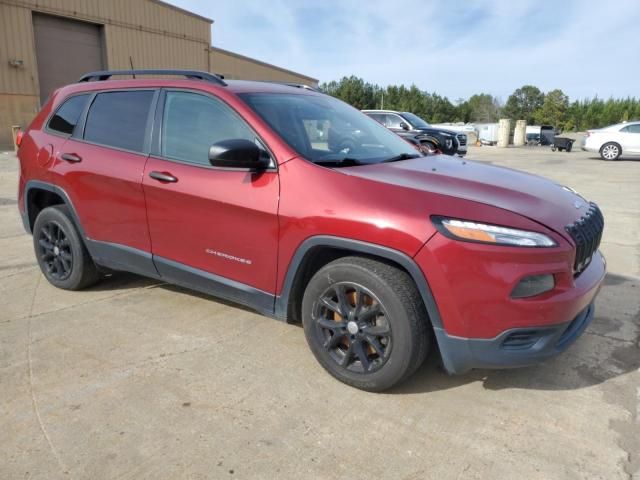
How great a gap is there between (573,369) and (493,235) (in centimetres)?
131

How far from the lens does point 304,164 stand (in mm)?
2924

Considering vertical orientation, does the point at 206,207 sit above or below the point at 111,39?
below

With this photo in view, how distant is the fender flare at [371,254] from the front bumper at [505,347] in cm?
14

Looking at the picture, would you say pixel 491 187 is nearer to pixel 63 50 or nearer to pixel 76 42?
pixel 63 50

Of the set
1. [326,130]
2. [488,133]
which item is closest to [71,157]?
[326,130]

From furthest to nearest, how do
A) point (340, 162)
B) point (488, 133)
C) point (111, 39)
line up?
point (488, 133), point (111, 39), point (340, 162)

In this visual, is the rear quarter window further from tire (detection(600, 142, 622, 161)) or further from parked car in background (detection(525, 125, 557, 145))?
parked car in background (detection(525, 125, 557, 145))

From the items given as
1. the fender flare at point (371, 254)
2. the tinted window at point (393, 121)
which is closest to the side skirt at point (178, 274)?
the fender flare at point (371, 254)

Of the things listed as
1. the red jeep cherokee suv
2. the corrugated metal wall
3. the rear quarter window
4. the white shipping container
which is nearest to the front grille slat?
the red jeep cherokee suv

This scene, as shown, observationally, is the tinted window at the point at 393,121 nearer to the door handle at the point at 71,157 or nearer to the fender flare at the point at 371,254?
the door handle at the point at 71,157

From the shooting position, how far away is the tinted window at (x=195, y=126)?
3269 mm

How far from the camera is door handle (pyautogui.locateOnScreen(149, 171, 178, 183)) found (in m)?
3.38

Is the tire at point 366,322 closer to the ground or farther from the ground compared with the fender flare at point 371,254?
closer to the ground

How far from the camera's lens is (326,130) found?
3568mm
